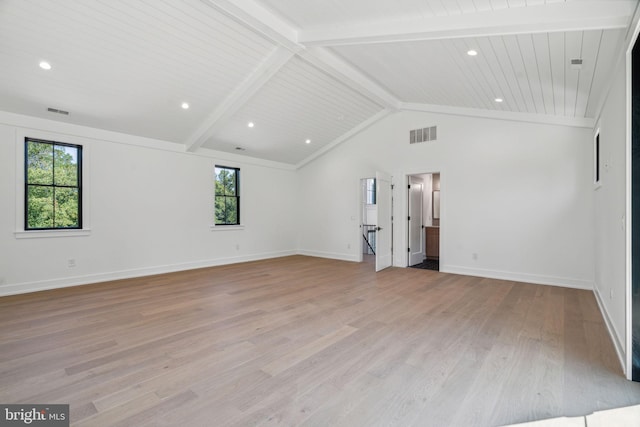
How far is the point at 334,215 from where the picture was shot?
27.7 feet

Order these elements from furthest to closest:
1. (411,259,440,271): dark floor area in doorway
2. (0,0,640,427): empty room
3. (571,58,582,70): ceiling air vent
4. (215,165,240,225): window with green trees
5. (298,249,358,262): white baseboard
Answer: (298,249,358,262): white baseboard → (215,165,240,225): window with green trees → (411,259,440,271): dark floor area in doorway → (571,58,582,70): ceiling air vent → (0,0,640,427): empty room

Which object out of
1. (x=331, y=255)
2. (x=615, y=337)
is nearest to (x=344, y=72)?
(x=615, y=337)

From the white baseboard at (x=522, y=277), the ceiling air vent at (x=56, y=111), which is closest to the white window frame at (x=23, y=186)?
the ceiling air vent at (x=56, y=111)

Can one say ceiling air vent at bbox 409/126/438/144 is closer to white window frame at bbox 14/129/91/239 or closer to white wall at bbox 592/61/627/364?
white wall at bbox 592/61/627/364

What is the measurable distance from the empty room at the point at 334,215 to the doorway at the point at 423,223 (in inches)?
3.4

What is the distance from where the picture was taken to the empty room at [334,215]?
7.48 ft

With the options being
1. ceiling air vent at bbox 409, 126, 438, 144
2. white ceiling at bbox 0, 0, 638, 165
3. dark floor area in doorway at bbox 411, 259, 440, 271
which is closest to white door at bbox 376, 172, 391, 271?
dark floor area in doorway at bbox 411, 259, 440, 271

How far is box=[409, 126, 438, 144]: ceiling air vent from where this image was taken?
6.59 metres

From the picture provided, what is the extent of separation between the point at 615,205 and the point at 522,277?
3.00 m

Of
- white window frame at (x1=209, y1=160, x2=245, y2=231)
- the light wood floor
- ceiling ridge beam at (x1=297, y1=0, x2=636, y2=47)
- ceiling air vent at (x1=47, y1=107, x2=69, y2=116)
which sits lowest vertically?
the light wood floor

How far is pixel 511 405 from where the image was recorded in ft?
6.64

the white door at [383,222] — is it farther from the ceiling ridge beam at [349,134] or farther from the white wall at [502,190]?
the ceiling ridge beam at [349,134]

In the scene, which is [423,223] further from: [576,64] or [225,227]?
[576,64]

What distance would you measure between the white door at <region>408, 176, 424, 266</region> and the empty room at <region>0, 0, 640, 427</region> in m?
0.09
